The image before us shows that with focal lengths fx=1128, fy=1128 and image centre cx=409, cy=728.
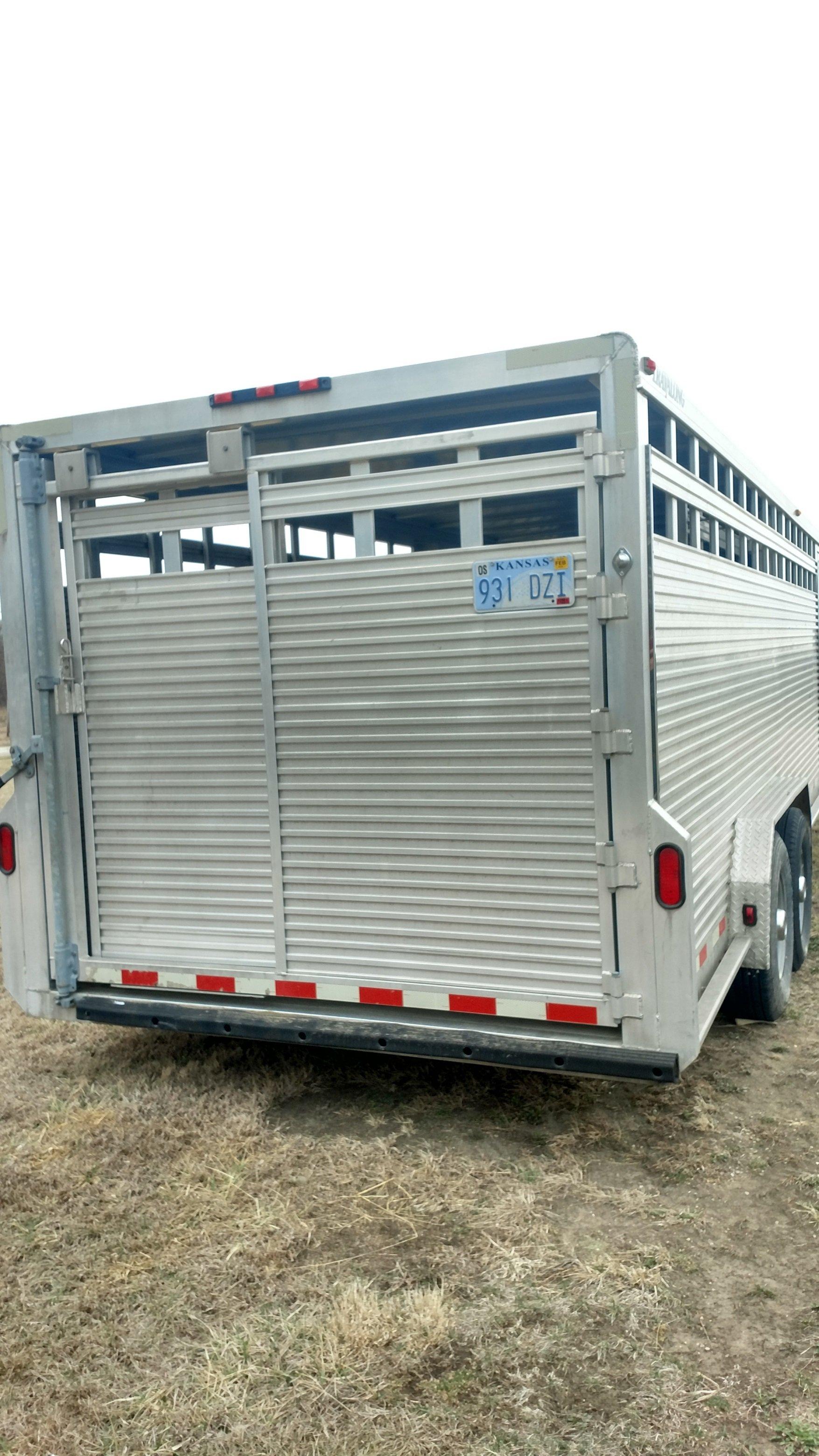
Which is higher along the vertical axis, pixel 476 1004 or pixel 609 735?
pixel 609 735

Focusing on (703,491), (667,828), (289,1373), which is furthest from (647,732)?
(289,1373)

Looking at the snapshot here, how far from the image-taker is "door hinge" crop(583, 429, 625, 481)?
3602mm

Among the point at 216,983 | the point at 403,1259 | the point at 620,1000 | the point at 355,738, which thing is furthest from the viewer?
the point at 216,983

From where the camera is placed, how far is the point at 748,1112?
14.5ft

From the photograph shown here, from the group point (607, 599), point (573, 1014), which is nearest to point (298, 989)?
point (573, 1014)

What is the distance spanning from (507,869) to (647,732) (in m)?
0.69

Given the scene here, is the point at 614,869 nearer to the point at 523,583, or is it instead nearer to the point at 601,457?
the point at 523,583

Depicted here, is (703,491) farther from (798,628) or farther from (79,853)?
(798,628)

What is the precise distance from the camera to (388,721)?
13.3ft

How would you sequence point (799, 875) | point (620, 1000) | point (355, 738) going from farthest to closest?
point (799, 875), point (355, 738), point (620, 1000)

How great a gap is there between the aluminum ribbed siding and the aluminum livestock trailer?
31 millimetres

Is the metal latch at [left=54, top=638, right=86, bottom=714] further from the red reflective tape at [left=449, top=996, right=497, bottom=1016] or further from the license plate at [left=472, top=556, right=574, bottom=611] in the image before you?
the red reflective tape at [left=449, top=996, right=497, bottom=1016]

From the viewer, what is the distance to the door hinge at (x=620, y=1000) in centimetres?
374

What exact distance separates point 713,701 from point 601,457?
1.51 m
